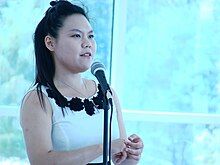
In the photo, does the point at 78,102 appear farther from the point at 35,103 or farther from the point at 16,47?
the point at 16,47

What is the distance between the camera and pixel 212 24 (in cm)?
321

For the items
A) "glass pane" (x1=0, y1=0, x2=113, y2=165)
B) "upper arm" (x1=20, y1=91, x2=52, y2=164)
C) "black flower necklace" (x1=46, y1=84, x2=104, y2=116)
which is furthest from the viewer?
"glass pane" (x1=0, y1=0, x2=113, y2=165)

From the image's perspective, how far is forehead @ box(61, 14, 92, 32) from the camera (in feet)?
5.42

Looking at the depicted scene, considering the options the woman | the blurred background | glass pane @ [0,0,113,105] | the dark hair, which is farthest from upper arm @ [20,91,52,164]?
the blurred background


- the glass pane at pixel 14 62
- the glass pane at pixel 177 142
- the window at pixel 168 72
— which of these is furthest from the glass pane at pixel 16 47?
the glass pane at pixel 177 142

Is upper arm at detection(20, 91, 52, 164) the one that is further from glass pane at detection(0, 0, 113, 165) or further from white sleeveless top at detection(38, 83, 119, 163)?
glass pane at detection(0, 0, 113, 165)

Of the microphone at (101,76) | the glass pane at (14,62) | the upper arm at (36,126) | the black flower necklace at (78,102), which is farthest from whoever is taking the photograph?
the glass pane at (14,62)

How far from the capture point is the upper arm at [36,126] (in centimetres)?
148

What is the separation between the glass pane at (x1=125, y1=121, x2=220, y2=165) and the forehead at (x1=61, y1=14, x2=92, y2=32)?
158 centimetres

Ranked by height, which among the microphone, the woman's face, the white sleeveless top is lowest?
the white sleeveless top

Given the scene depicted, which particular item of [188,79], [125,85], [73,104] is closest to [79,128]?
[73,104]

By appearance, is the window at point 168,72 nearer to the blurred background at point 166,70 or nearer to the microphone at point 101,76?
the blurred background at point 166,70

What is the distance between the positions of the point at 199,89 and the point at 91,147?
1.92m

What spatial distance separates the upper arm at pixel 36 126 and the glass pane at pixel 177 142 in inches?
65.2
